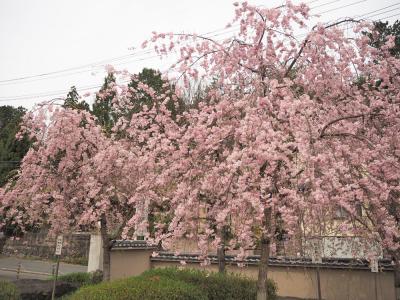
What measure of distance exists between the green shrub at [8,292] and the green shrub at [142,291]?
294 centimetres

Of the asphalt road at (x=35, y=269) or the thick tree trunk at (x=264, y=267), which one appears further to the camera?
the asphalt road at (x=35, y=269)

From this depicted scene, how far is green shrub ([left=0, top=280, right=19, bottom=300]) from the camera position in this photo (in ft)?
31.5

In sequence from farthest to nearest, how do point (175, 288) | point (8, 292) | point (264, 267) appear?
point (8, 292), point (175, 288), point (264, 267)

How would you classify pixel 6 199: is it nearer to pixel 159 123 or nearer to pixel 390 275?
pixel 159 123

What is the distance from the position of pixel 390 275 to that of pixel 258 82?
9471 millimetres

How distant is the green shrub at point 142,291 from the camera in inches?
289

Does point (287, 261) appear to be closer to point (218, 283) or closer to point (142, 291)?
point (218, 283)

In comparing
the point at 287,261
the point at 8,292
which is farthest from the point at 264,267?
the point at 287,261

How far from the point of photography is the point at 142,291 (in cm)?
758

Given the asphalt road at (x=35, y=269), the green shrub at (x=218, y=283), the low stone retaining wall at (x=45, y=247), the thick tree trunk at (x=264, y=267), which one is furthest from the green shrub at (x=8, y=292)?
the low stone retaining wall at (x=45, y=247)

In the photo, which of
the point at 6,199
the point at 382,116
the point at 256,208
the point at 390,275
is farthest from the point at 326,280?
the point at 6,199

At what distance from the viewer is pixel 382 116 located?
7.30m

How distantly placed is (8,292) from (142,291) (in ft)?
14.6

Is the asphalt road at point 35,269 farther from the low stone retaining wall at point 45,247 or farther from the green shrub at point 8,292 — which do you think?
the green shrub at point 8,292
